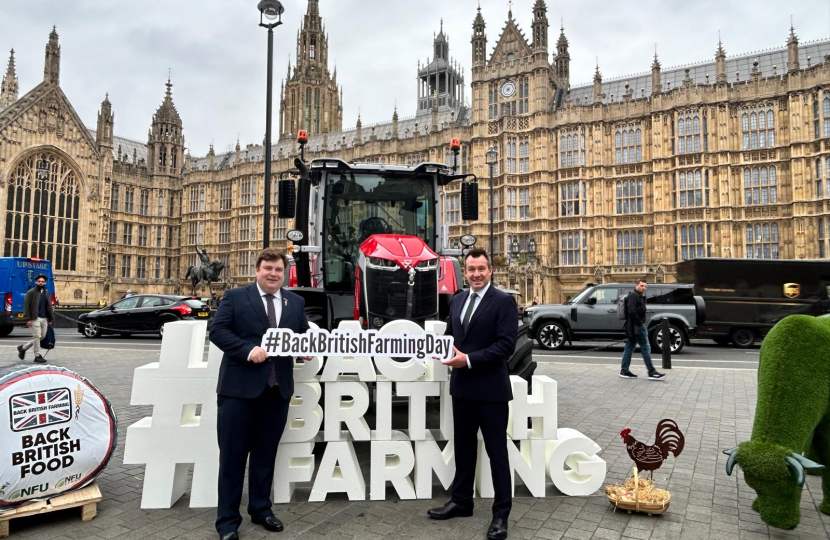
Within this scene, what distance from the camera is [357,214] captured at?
6988mm

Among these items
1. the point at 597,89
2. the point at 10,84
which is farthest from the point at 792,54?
the point at 10,84

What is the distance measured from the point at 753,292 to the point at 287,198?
16906mm

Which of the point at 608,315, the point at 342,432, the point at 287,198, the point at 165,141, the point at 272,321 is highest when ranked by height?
the point at 165,141

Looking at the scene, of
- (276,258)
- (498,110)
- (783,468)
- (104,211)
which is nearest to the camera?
(783,468)

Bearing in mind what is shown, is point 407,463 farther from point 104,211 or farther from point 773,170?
point 104,211

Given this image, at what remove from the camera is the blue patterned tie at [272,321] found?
3.54 meters

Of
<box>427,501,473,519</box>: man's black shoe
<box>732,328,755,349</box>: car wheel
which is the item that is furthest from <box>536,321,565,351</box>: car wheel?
<box>427,501,473,519</box>: man's black shoe

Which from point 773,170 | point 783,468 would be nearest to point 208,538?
point 783,468

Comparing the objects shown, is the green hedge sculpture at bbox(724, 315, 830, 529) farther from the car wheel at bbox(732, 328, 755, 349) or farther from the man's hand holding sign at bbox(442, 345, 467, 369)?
the car wheel at bbox(732, 328, 755, 349)

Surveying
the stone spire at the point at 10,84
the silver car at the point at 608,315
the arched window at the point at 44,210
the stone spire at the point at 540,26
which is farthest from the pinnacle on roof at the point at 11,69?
the silver car at the point at 608,315

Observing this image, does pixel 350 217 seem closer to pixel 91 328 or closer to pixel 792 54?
pixel 91 328

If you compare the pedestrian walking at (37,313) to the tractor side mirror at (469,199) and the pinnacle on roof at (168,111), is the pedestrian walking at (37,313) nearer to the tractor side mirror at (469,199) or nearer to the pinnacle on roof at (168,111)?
the tractor side mirror at (469,199)

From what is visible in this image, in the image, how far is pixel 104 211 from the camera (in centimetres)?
4994

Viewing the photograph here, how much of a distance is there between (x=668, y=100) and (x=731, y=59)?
7474 millimetres
